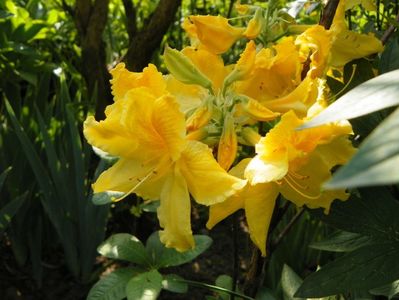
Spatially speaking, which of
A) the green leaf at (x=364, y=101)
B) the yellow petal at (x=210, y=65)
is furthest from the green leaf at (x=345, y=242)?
the green leaf at (x=364, y=101)

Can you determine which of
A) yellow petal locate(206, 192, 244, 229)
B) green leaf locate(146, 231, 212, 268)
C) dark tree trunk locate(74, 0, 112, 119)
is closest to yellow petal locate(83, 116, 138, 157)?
yellow petal locate(206, 192, 244, 229)

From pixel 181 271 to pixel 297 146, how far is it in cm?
139

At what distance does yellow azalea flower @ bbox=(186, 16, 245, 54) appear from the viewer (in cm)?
63

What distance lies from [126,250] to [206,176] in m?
0.50

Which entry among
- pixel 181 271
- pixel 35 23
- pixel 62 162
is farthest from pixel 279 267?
pixel 35 23

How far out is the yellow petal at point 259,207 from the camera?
0.54 meters

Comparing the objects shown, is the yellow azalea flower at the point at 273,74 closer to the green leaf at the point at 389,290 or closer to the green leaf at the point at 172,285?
the green leaf at the point at 389,290

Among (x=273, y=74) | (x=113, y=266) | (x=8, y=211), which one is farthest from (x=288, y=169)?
(x=113, y=266)

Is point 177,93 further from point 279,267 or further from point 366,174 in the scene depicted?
point 279,267

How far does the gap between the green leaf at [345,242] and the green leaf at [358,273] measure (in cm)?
10

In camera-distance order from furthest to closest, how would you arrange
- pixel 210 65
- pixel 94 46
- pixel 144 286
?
1. pixel 94 46
2. pixel 144 286
3. pixel 210 65

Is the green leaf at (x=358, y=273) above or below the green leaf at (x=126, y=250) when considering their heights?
above

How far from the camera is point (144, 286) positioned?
896 mm

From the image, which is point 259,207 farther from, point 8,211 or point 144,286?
point 8,211
